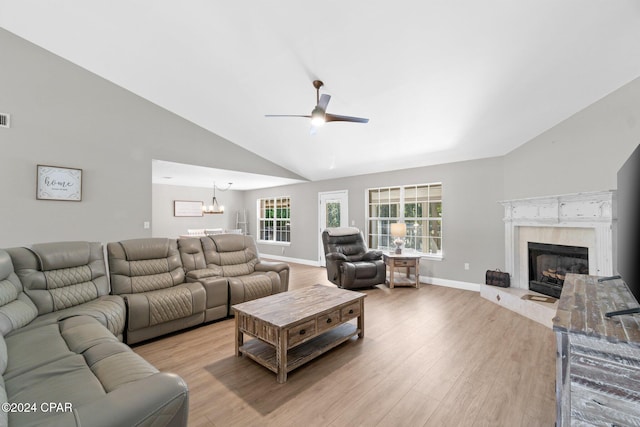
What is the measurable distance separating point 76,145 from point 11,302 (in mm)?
2769

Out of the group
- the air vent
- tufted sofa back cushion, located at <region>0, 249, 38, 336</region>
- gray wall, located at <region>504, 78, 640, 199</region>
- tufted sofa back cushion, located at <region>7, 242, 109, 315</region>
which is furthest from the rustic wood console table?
the air vent

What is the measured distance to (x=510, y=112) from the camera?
11.7 ft

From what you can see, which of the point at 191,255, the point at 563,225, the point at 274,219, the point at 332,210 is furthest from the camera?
the point at 274,219

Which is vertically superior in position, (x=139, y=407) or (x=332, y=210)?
(x=332, y=210)

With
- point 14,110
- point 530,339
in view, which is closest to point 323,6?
point 530,339

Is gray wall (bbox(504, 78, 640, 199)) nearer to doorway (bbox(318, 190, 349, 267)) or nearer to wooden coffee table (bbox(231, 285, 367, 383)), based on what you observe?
wooden coffee table (bbox(231, 285, 367, 383))

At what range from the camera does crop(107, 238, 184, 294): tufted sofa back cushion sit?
9.72 feet

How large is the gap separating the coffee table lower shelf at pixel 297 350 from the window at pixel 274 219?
551cm

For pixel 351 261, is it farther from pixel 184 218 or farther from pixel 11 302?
pixel 184 218

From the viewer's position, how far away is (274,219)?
28.3 feet

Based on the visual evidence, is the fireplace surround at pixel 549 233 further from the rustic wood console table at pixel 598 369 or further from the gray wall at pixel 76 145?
the gray wall at pixel 76 145

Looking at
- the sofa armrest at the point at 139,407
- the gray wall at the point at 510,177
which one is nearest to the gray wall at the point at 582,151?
the gray wall at the point at 510,177

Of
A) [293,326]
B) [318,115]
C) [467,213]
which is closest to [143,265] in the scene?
[293,326]

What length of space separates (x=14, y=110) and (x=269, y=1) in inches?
147
